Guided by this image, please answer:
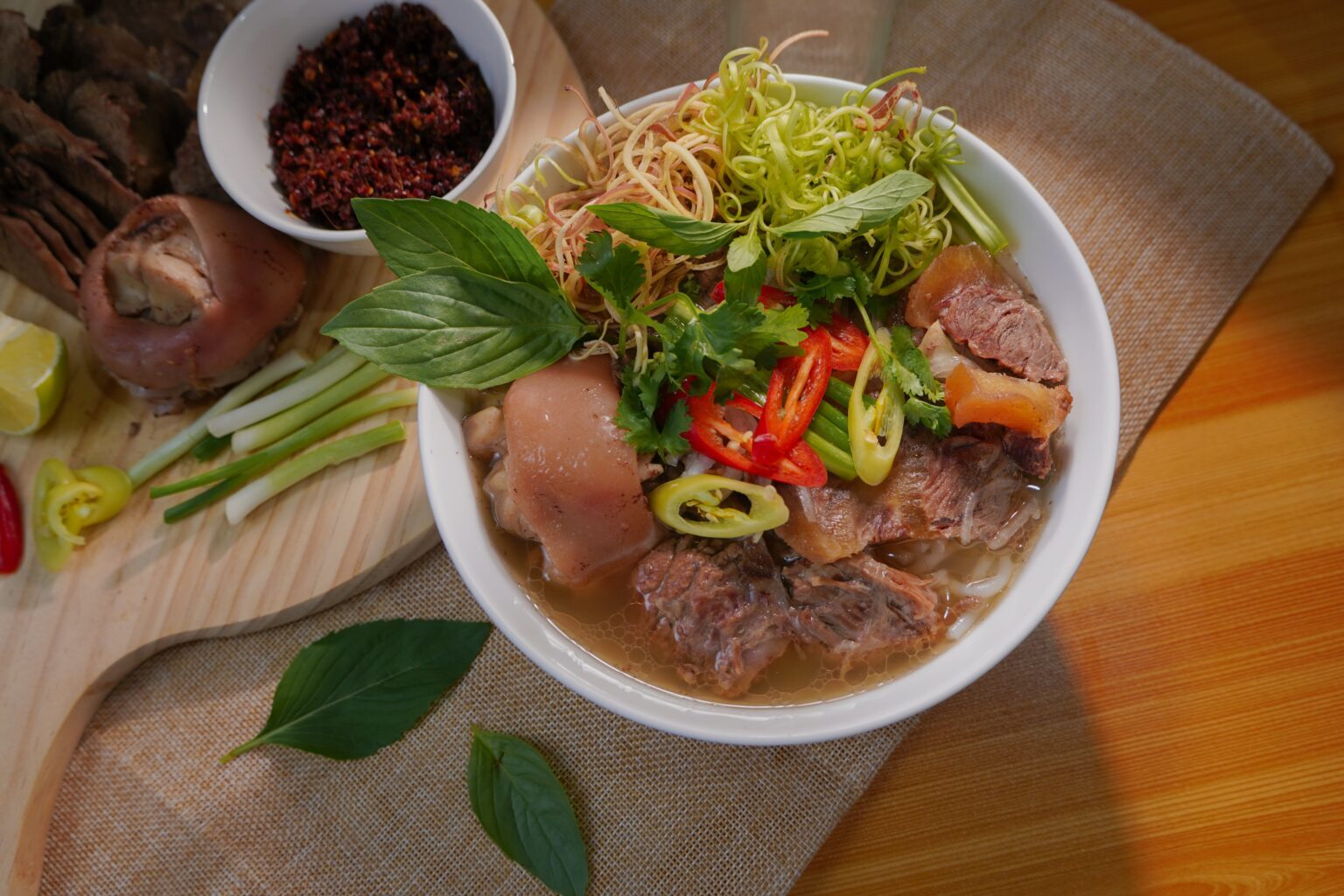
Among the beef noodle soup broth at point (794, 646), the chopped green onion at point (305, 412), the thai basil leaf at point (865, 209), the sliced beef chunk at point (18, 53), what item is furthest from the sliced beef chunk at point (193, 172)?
the thai basil leaf at point (865, 209)

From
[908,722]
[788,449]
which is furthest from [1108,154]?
[908,722]

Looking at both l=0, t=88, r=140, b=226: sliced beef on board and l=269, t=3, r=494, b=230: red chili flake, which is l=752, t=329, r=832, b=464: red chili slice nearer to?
l=269, t=3, r=494, b=230: red chili flake

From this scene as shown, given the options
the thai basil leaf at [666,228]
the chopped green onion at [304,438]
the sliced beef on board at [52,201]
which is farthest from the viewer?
the sliced beef on board at [52,201]

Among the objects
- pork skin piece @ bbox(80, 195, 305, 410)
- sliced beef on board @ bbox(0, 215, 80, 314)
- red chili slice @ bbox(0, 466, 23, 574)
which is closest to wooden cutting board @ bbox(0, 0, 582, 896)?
red chili slice @ bbox(0, 466, 23, 574)

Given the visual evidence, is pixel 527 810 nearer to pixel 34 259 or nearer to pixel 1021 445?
pixel 1021 445

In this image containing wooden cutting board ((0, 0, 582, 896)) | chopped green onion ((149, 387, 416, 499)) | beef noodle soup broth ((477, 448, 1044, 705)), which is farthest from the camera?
chopped green onion ((149, 387, 416, 499))

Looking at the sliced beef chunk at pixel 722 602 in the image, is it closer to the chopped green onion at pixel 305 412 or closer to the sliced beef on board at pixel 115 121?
the chopped green onion at pixel 305 412
